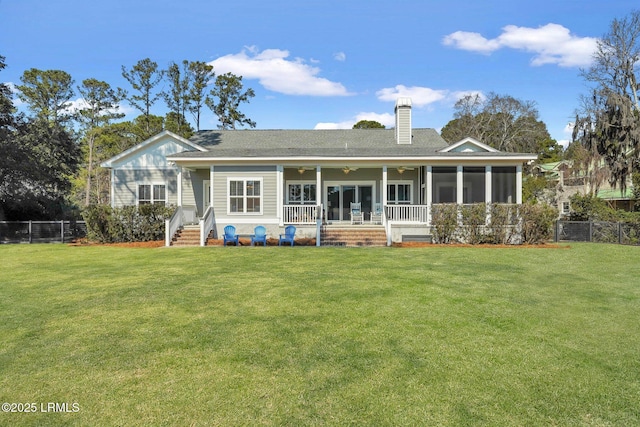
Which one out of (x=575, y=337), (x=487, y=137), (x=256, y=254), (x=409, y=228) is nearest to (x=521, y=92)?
(x=487, y=137)

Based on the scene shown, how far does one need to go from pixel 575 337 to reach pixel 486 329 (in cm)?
95

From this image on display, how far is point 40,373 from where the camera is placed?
349 centimetres

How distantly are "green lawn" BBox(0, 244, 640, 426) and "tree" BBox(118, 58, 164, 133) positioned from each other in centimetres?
2821

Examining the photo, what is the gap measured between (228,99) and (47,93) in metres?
15.4

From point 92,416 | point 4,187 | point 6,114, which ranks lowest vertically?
point 92,416

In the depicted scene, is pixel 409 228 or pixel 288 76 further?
pixel 288 76

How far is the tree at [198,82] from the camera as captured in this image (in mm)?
33594

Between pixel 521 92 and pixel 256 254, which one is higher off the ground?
pixel 521 92

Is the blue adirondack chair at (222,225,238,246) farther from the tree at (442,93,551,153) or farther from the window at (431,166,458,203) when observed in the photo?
the tree at (442,93,551,153)

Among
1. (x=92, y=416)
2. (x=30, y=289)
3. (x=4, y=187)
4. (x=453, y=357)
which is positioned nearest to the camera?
(x=92, y=416)

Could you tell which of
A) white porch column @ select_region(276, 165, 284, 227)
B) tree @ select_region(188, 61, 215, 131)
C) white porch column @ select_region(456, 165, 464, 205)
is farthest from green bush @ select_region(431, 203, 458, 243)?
tree @ select_region(188, 61, 215, 131)

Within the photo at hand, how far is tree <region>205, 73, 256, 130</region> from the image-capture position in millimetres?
35344

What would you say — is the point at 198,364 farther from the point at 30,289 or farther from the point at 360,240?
the point at 360,240

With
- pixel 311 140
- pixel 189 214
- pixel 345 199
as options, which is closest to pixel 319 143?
pixel 311 140
